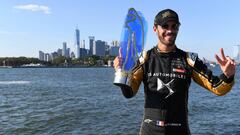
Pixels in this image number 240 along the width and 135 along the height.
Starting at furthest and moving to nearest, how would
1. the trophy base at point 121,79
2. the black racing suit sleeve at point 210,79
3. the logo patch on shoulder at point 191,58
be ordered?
the logo patch on shoulder at point 191,58
the black racing suit sleeve at point 210,79
the trophy base at point 121,79

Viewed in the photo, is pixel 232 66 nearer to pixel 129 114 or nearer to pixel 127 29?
pixel 127 29

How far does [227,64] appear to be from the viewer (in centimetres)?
429

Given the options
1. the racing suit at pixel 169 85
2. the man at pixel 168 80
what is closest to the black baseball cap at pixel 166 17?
the man at pixel 168 80

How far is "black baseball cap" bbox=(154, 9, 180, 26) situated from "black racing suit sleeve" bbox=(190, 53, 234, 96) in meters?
0.55

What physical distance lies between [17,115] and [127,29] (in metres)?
21.9

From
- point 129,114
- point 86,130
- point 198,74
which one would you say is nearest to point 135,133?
point 86,130

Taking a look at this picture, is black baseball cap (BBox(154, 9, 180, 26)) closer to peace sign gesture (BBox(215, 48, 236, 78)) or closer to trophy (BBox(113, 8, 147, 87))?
trophy (BBox(113, 8, 147, 87))

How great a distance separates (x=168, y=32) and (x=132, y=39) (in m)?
0.45

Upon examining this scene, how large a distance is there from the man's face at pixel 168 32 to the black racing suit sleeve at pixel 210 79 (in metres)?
0.39

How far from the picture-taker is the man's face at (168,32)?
14.6 ft

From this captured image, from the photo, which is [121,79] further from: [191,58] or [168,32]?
[191,58]

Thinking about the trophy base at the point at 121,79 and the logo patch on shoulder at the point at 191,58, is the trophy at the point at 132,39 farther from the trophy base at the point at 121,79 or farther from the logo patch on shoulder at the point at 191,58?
the logo patch on shoulder at the point at 191,58

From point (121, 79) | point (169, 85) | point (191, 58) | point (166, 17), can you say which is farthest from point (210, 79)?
point (121, 79)

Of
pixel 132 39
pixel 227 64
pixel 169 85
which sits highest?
pixel 132 39
